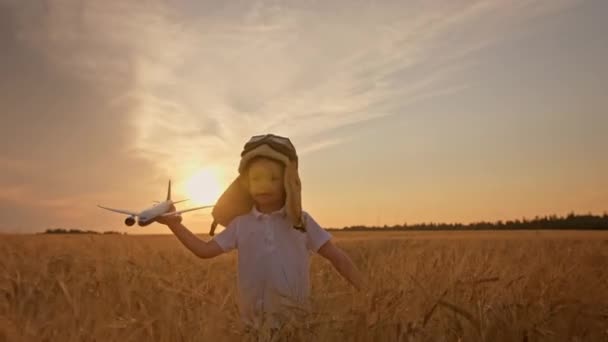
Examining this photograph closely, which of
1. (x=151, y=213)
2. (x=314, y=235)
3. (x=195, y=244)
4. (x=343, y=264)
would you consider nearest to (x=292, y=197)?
(x=314, y=235)

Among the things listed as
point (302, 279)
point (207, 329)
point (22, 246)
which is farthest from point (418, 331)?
point (22, 246)

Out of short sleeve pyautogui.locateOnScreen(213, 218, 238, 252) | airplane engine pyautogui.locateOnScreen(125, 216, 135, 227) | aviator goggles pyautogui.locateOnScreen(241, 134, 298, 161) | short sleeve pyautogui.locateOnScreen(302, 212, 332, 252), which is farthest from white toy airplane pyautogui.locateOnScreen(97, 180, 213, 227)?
short sleeve pyautogui.locateOnScreen(302, 212, 332, 252)

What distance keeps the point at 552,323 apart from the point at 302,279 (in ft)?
4.45

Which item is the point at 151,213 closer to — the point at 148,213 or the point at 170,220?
the point at 148,213

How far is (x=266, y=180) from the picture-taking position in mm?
2910

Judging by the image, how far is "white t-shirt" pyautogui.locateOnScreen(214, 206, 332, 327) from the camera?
2893 millimetres

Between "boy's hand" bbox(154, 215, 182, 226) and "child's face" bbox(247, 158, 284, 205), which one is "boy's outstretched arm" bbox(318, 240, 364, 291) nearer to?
"child's face" bbox(247, 158, 284, 205)

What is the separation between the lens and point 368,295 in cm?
154

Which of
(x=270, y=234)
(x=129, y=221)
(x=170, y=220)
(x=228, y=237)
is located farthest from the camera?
(x=228, y=237)

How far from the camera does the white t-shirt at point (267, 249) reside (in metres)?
2.89

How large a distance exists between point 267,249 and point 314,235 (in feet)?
0.78

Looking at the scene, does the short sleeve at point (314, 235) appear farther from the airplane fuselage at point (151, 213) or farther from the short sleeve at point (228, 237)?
the airplane fuselage at point (151, 213)

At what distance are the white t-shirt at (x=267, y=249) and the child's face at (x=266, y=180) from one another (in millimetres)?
93

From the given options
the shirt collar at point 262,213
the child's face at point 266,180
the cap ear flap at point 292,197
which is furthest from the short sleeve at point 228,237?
the cap ear flap at point 292,197
